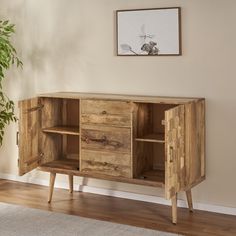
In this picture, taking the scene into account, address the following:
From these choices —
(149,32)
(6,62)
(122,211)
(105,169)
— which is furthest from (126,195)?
(6,62)

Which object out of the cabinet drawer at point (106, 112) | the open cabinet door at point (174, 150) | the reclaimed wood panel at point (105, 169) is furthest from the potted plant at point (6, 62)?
the open cabinet door at point (174, 150)

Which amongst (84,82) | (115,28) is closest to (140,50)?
(115,28)

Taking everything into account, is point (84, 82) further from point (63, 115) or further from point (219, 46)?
point (219, 46)

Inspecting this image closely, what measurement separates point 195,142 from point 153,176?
406 millimetres

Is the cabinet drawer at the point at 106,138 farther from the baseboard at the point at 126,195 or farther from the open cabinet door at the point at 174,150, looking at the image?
the baseboard at the point at 126,195

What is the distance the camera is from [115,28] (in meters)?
4.28

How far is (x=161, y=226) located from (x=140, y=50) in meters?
1.39

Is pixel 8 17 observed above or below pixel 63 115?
above

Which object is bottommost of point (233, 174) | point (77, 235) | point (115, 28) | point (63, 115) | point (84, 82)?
point (77, 235)

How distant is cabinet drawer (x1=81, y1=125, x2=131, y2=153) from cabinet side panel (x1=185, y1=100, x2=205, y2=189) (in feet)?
1.45

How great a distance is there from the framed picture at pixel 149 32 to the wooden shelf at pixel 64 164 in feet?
3.19

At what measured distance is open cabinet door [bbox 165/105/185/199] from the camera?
348cm

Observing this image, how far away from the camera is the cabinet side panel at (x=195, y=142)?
12.2 feet

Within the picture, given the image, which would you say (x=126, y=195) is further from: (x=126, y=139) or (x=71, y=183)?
(x=126, y=139)
